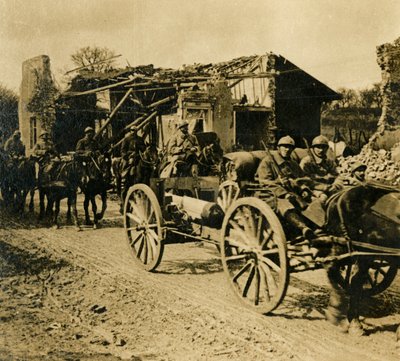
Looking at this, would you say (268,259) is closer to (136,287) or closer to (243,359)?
(243,359)

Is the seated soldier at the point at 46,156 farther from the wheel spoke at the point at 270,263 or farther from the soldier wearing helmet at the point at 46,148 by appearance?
the wheel spoke at the point at 270,263

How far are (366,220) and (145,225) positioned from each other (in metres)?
3.63

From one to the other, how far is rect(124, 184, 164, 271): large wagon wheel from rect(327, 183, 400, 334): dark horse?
2.95 meters

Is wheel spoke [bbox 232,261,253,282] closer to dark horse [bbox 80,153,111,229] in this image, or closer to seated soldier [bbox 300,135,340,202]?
seated soldier [bbox 300,135,340,202]

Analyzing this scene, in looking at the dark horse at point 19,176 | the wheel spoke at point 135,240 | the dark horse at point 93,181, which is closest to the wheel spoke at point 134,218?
the wheel spoke at point 135,240

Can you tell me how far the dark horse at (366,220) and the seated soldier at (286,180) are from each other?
1.19 ft

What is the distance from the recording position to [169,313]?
5.54 m

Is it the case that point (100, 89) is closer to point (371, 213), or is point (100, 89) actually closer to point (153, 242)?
point (153, 242)

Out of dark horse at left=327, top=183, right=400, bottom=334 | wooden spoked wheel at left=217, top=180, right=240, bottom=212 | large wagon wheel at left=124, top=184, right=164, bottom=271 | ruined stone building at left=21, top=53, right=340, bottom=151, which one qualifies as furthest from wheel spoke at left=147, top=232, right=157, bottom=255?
ruined stone building at left=21, top=53, right=340, bottom=151

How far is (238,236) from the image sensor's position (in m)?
5.54

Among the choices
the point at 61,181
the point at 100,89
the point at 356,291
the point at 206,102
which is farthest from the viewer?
the point at 100,89

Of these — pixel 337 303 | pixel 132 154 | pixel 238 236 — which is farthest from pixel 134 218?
pixel 132 154

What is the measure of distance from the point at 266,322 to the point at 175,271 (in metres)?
2.55

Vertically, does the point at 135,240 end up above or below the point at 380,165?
below
